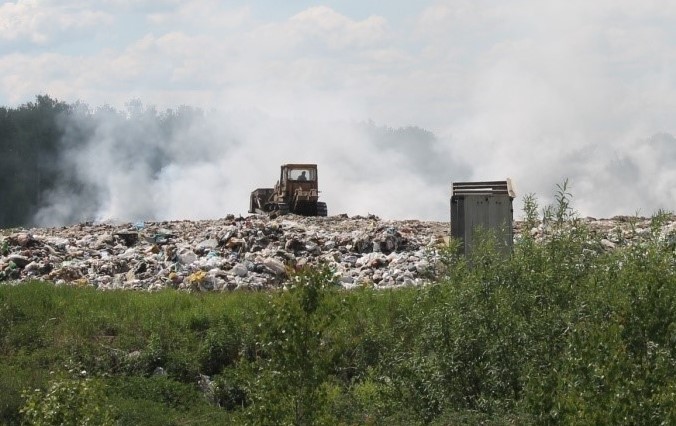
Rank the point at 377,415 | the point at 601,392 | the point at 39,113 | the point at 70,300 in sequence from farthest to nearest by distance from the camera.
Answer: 1. the point at 39,113
2. the point at 70,300
3. the point at 377,415
4. the point at 601,392

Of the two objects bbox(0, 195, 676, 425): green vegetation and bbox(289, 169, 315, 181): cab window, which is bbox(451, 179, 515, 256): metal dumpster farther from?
bbox(289, 169, 315, 181): cab window

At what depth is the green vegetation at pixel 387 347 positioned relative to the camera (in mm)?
7328

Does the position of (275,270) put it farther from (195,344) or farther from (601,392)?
(601,392)

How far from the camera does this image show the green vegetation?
24.0 feet

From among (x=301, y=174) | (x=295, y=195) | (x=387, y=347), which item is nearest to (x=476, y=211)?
(x=387, y=347)

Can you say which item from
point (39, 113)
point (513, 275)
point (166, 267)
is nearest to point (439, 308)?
point (513, 275)

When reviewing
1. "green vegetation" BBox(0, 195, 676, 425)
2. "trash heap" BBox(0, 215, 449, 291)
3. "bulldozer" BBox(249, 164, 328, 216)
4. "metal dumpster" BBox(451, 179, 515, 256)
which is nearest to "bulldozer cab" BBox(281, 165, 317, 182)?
"bulldozer" BBox(249, 164, 328, 216)

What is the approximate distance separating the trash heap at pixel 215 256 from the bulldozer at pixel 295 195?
26.3ft

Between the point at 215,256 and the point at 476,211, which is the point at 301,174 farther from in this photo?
the point at 476,211

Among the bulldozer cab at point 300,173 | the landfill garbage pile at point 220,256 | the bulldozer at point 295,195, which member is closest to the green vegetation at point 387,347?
the landfill garbage pile at point 220,256

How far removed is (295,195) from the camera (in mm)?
33438

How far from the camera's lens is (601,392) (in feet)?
23.9

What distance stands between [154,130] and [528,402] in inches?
1917

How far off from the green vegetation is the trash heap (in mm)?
2147
